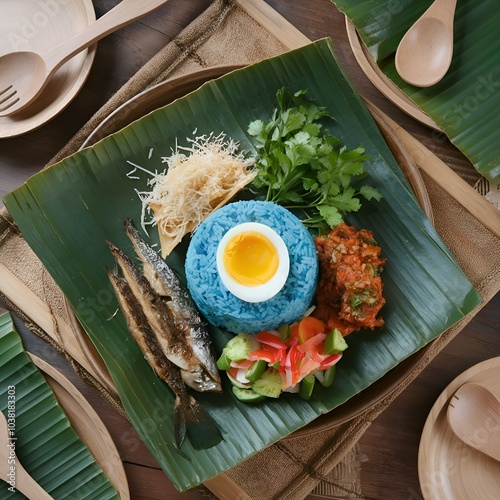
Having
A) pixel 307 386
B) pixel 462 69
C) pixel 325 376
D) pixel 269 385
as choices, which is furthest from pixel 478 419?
pixel 462 69

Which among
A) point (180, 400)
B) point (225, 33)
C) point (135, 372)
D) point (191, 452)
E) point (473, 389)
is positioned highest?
point (225, 33)

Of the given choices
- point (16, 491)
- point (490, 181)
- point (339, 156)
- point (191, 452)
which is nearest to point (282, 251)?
point (339, 156)

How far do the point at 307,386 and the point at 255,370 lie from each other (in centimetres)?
27

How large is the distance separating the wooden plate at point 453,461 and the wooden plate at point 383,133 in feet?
1.45

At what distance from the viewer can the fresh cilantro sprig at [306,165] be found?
8.89 feet

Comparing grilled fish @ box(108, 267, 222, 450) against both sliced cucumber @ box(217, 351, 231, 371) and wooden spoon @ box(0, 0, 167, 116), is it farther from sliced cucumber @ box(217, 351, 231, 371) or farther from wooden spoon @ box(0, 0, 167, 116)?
wooden spoon @ box(0, 0, 167, 116)

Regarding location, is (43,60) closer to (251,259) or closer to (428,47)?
(251,259)

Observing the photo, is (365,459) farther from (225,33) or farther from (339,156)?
(225,33)

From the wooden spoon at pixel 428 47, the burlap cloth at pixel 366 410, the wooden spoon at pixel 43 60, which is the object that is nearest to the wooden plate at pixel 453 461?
the burlap cloth at pixel 366 410

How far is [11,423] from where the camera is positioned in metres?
2.94

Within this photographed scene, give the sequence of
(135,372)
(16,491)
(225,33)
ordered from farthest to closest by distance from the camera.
→ (225,33)
(16,491)
(135,372)

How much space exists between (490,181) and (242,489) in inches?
85.5

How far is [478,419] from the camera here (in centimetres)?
300

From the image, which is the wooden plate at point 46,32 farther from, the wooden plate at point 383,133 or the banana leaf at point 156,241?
→ the banana leaf at point 156,241
